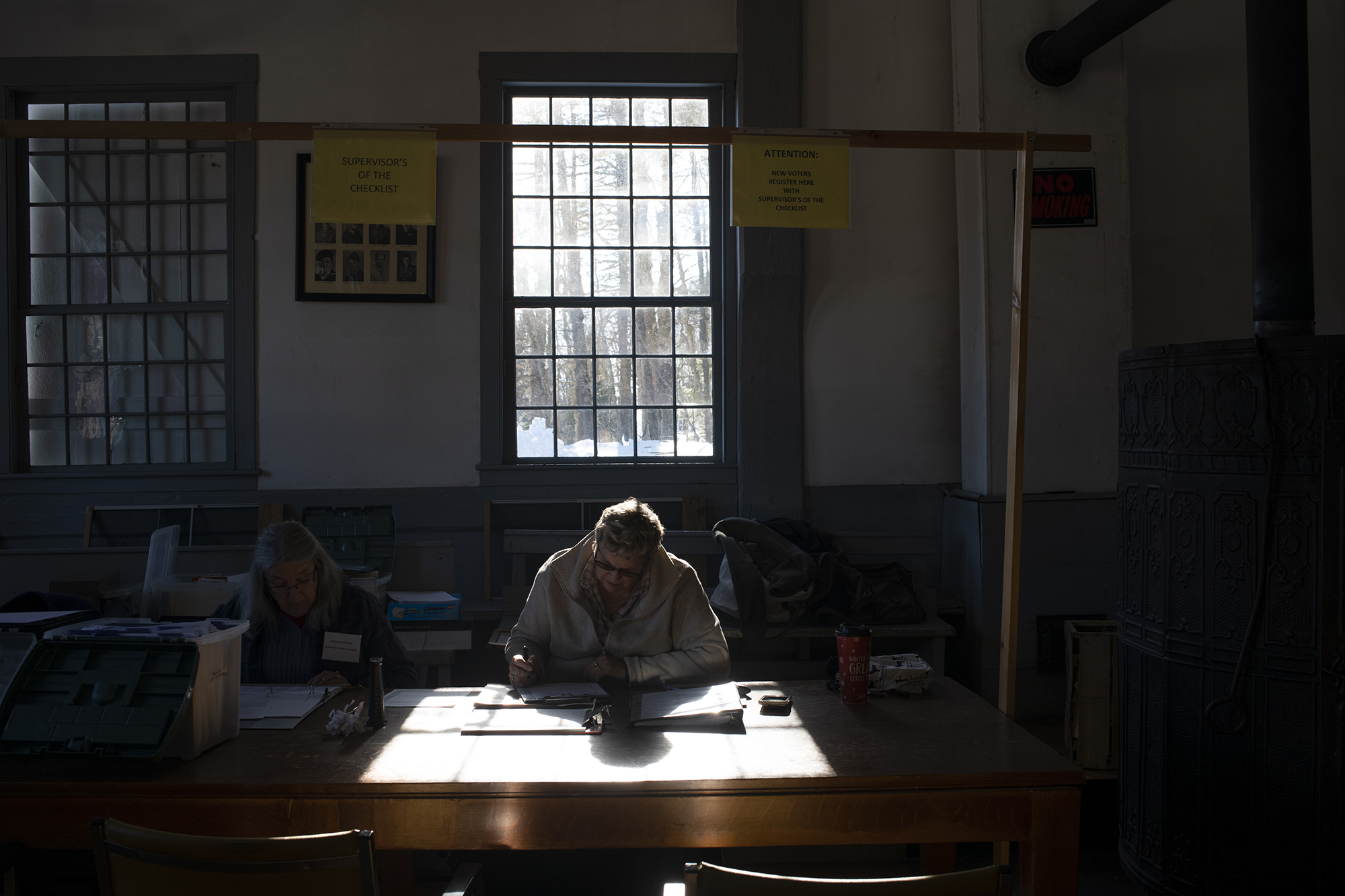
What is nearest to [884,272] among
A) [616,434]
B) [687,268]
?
[687,268]

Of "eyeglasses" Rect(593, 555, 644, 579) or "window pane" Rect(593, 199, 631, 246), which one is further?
"window pane" Rect(593, 199, 631, 246)

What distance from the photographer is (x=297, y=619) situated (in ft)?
9.35

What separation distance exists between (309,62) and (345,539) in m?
2.56

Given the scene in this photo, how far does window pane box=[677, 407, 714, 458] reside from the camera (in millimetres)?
4930

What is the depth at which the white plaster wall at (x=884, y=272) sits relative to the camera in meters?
4.75

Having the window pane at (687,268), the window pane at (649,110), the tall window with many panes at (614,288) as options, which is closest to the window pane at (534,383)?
the tall window with many panes at (614,288)

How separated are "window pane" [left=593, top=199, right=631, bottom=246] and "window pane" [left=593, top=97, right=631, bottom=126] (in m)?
0.44

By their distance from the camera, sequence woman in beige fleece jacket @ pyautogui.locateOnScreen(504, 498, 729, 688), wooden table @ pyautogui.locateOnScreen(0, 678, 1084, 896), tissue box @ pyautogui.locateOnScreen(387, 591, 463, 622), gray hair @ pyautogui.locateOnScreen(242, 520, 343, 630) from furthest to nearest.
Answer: tissue box @ pyautogui.locateOnScreen(387, 591, 463, 622)
gray hair @ pyautogui.locateOnScreen(242, 520, 343, 630)
woman in beige fleece jacket @ pyautogui.locateOnScreen(504, 498, 729, 688)
wooden table @ pyautogui.locateOnScreen(0, 678, 1084, 896)

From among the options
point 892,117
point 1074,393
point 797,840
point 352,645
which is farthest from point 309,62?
point 797,840

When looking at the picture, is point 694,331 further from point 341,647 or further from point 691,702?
point 691,702

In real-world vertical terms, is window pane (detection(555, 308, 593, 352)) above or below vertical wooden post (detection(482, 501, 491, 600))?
above

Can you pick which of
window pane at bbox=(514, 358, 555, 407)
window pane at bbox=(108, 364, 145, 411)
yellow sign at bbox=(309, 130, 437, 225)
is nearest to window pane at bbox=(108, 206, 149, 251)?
window pane at bbox=(108, 364, 145, 411)

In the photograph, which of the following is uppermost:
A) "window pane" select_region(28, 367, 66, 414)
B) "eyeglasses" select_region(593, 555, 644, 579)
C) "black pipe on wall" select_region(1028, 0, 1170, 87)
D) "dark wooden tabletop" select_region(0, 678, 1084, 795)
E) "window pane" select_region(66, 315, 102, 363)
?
"black pipe on wall" select_region(1028, 0, 1170, 87)

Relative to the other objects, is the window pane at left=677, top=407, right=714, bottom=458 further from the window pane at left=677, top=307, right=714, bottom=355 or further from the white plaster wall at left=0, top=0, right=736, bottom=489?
the white plaster wall at left=0, top=0, right=736, bottom=489
